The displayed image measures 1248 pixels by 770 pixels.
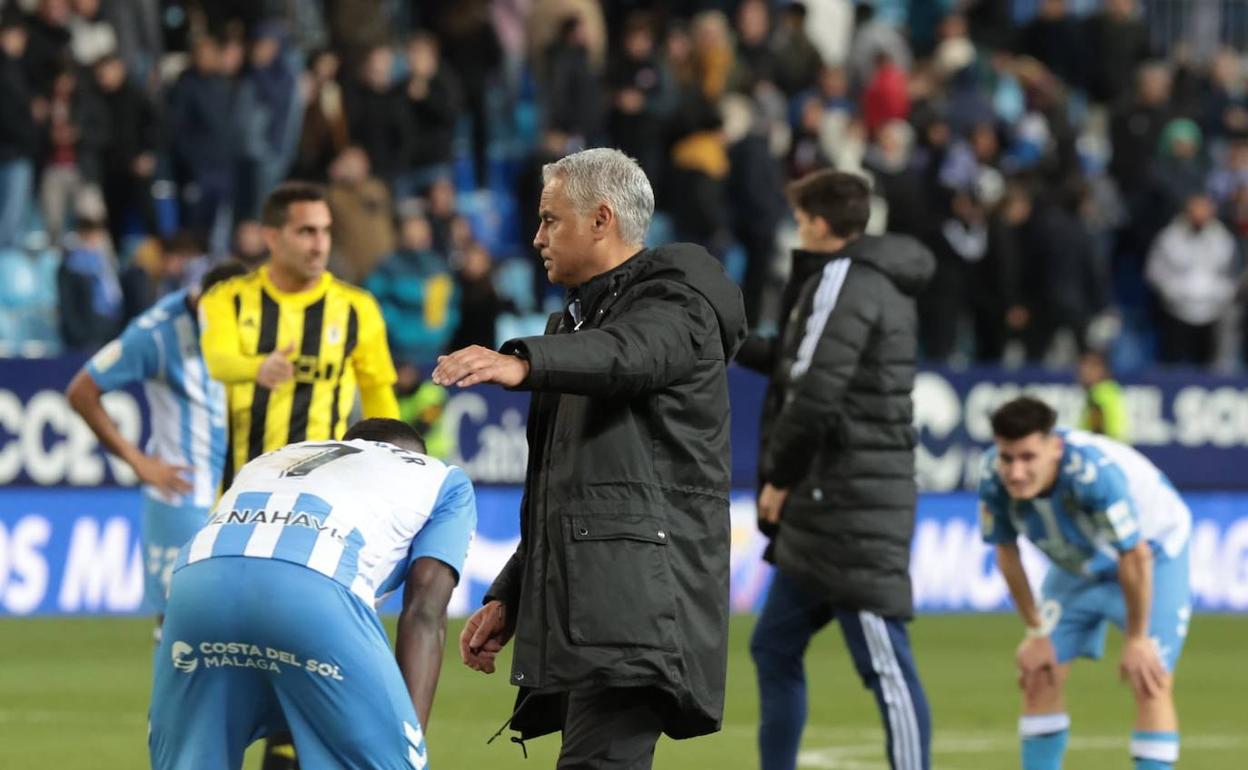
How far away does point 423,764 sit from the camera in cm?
531

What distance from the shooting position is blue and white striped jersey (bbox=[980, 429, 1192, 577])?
8.02m

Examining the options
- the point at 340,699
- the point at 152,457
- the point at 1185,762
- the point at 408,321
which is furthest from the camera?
the point at 408,321

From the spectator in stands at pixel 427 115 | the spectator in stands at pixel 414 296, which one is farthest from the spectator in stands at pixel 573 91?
the spectator in stands at pixel 414 296

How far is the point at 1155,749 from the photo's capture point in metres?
8.10

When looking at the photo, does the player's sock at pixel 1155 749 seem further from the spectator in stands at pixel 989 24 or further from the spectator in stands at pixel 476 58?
the spectator in stands at pixel 989 24

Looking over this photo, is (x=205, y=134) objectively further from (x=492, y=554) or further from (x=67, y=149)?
(x=492, y=554)

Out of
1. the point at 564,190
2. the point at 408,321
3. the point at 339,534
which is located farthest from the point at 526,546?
the point at 408,321

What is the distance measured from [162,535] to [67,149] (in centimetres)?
902

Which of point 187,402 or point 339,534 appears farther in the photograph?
point 187,402

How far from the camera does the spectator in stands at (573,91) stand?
19875 mm

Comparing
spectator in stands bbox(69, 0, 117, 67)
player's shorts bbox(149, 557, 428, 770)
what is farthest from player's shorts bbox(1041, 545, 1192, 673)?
spectator in stands bbox(69, 0, 117, 67)

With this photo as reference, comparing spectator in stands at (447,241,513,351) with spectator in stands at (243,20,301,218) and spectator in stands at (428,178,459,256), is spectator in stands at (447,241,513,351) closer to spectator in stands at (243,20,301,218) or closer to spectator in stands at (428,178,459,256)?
spectator in stands at (428,178,459,256)

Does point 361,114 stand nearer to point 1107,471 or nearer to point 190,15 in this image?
point 190,15

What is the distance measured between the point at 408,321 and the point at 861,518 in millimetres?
9465
